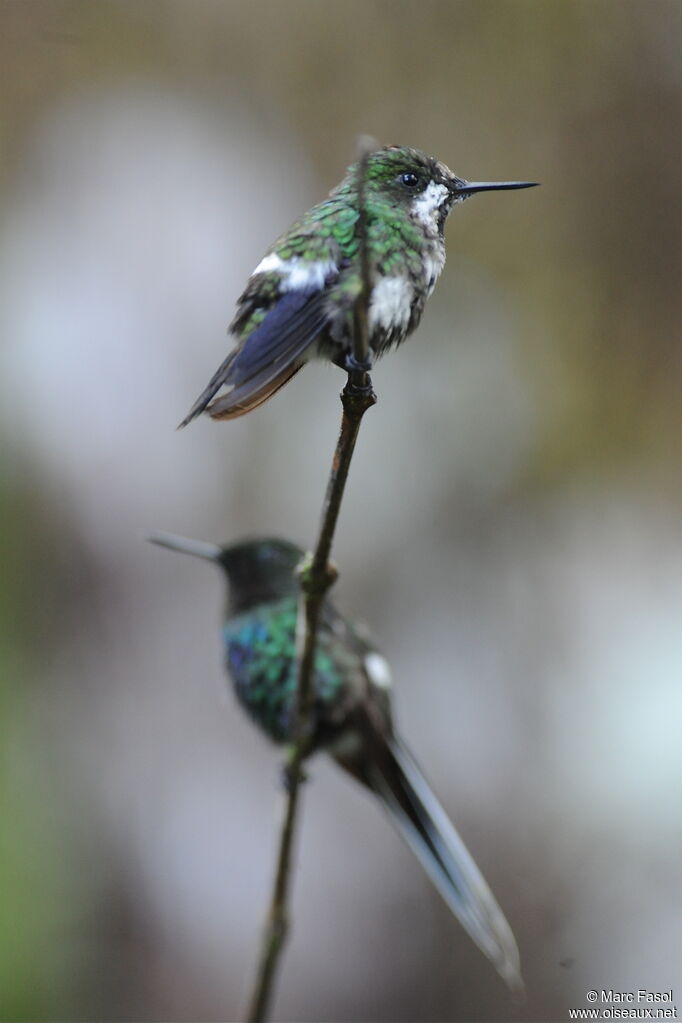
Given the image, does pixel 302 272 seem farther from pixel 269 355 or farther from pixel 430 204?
pixel 430 204

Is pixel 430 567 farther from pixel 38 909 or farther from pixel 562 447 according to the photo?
pixel 38 909

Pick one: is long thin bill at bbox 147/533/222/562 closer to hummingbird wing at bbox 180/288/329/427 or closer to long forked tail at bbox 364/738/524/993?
long forked tail at bbox 364/738/524/993

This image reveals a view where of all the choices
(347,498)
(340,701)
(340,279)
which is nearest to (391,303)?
(340,279)

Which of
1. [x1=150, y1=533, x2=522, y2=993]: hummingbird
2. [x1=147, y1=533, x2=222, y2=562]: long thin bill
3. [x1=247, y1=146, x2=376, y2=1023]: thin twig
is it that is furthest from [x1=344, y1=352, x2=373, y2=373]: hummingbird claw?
[x1=147, y1=533, x2=222, y2=562]: long thin bill

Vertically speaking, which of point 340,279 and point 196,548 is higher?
point 340,279

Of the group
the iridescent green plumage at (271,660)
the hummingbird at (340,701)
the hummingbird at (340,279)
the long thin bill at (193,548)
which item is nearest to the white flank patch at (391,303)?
the hummingbird at (340,279)

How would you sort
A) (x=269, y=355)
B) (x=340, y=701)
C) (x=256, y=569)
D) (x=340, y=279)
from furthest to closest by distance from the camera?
(x=256, y=569) → (x=340, y=701) → (x=340, y=279) → (x=269, y=355)

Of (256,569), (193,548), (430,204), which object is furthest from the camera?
(256,569)

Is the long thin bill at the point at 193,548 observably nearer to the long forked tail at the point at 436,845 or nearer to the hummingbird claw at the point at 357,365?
the long forked tail at the point at 436,845
